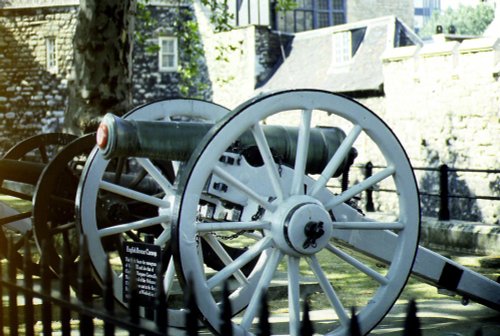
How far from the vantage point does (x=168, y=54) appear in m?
37.4

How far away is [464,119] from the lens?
25172 mm

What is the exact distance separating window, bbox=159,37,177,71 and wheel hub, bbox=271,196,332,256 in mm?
31752

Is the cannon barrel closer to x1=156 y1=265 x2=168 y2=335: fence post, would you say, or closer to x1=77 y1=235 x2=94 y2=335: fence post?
x1=77 y1=235 x2=94 y2=335: fence post

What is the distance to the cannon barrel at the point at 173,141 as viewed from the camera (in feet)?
18.9

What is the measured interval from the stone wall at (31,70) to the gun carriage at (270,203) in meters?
29.8

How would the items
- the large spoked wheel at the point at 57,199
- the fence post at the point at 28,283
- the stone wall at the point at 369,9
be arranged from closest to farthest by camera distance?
the fence post at the point at 28,283 → the large spoked wheel at the point at 57,199 → the stone wall at the point at 369,9

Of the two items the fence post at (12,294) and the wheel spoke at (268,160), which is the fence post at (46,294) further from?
the wheel spoke at (268,160)

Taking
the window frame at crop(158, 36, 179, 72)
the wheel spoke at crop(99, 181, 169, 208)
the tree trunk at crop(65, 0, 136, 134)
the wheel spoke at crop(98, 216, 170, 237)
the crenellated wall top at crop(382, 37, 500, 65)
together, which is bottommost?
the wheel spoke at crop(98, 216, 170, 237)

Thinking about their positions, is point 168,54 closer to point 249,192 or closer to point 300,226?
point 249,192

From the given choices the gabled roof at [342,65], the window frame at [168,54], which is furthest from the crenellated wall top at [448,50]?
the window frame at [168,54]

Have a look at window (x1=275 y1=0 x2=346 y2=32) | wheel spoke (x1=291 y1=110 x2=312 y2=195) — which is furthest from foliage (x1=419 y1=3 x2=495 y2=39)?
wheel spoke (x1=291 y1=110 x2=312 y2=195)

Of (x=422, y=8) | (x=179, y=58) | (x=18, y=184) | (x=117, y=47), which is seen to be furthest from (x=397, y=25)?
(x=422, y=8)

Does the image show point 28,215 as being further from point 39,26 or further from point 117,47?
point 39,26

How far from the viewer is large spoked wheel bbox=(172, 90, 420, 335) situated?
533 centimetres
